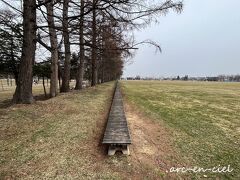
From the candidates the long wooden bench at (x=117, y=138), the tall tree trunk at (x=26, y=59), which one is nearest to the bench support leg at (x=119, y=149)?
the long wooden bench at (x=117, y=138)

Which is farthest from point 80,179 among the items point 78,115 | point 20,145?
point 78,115

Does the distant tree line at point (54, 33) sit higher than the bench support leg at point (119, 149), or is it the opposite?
the distant tree line at point (54, 33)

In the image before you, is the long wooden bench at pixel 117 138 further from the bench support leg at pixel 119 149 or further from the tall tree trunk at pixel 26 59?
the tall tree trunk at pixel 26 59

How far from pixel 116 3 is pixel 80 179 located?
7.58 m

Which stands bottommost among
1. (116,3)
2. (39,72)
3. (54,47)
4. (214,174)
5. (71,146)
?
(214,174)

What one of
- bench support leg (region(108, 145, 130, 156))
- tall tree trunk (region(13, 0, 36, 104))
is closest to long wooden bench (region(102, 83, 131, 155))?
bench support leg (region(108, 145, 130, 156))

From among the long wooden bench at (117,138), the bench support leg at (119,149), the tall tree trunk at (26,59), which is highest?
the tall tree trunk at (26,59)

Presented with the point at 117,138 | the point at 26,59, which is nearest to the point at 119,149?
the point at 117,138

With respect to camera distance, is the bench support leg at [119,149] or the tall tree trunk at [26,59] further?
the tall tree trunk at [26,59]

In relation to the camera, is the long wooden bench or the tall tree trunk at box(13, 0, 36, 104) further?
the tall tree trunk at box(13, 0, 36, 104)

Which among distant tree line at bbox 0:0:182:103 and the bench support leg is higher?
distant tree line at bbox 0:0:182:103

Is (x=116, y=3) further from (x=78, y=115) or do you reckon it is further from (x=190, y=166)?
(x=190, y=166)

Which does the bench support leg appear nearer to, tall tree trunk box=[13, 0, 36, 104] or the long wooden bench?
the long wooden bench

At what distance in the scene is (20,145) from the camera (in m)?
5.17
